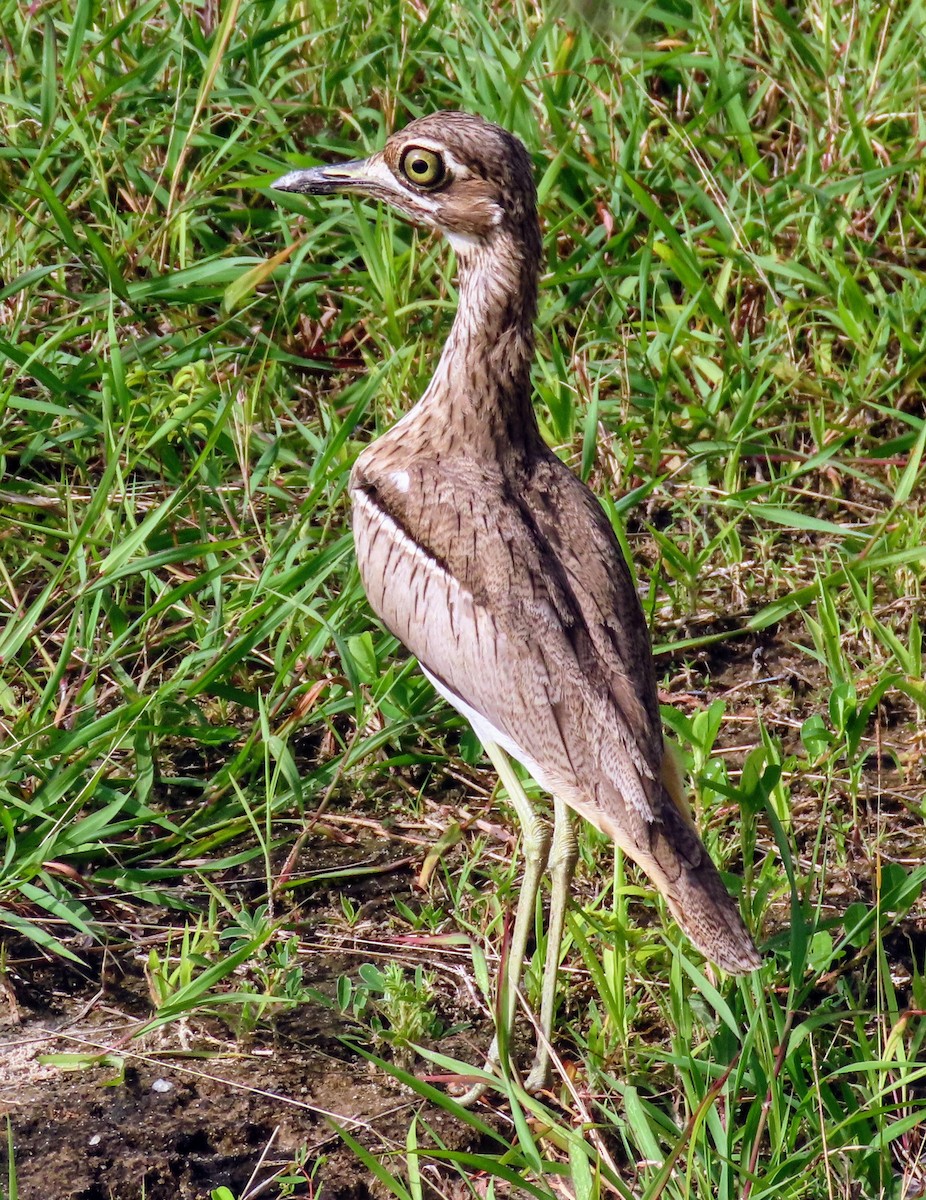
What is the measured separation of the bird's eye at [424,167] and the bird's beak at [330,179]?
0.55 ft

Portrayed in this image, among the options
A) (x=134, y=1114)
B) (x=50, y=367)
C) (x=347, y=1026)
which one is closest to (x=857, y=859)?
(x=347, y=1026)

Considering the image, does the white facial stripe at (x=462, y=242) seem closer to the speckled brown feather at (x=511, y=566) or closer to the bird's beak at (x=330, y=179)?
the speckled brown feather at (x=511, y=566)

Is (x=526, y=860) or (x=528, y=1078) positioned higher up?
(x=526, y=860)

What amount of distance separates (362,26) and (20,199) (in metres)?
1.35

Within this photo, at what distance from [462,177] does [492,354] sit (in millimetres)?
411

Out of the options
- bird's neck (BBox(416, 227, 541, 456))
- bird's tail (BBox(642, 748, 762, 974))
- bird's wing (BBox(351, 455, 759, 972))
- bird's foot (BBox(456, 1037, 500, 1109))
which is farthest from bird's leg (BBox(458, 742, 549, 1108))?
bird's neck (BBox(416, 227, 541, 456))

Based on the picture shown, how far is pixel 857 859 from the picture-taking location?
13.0 ft

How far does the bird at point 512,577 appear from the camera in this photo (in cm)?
330

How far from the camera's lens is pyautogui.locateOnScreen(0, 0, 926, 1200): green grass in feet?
11.3

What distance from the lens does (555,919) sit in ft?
11.6

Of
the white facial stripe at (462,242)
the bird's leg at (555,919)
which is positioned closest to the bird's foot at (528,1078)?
the bird's leg at (555,919)

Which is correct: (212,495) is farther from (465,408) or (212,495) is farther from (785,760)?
Result: (785,760)

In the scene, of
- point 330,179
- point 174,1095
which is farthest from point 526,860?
point 330,179

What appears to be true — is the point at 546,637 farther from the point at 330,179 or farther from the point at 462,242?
the point at 330,179
